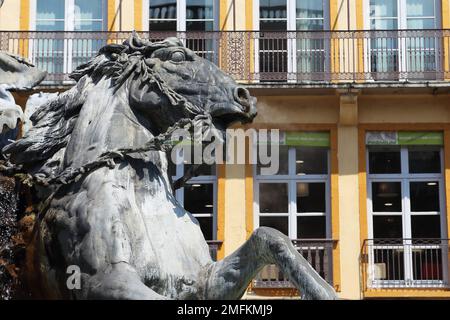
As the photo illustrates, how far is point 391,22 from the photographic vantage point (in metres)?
28.4

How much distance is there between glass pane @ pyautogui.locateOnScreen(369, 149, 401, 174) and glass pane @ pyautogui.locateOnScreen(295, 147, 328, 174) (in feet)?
3.19

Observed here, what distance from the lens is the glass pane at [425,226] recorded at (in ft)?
88.8

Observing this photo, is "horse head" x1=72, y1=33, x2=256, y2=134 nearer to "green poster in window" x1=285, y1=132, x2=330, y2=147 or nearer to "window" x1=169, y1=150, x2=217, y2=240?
"window" x1=169, y1=150, x2=217, y2=240

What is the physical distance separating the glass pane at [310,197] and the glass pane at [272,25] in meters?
3.52

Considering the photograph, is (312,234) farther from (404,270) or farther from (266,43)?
(266,43)

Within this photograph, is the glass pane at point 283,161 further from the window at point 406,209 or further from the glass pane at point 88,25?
the glass pane at point 88,25

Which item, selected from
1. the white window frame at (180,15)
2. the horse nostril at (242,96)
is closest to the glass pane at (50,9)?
the white window frame at (180,15)

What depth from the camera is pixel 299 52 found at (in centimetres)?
2812

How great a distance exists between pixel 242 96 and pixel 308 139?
21710 millimetres

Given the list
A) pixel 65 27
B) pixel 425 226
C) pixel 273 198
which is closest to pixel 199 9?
pixel 65 27

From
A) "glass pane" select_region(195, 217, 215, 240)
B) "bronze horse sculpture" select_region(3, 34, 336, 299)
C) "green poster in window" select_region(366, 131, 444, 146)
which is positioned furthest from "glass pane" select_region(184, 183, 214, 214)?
"bronze horse sculpture" select_region(3, 34, 336, 299)

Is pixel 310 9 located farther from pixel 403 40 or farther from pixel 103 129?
pixel 103 129

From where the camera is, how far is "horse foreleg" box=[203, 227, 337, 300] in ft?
18.5

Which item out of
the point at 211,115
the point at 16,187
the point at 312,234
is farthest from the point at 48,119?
the point at 312,234
